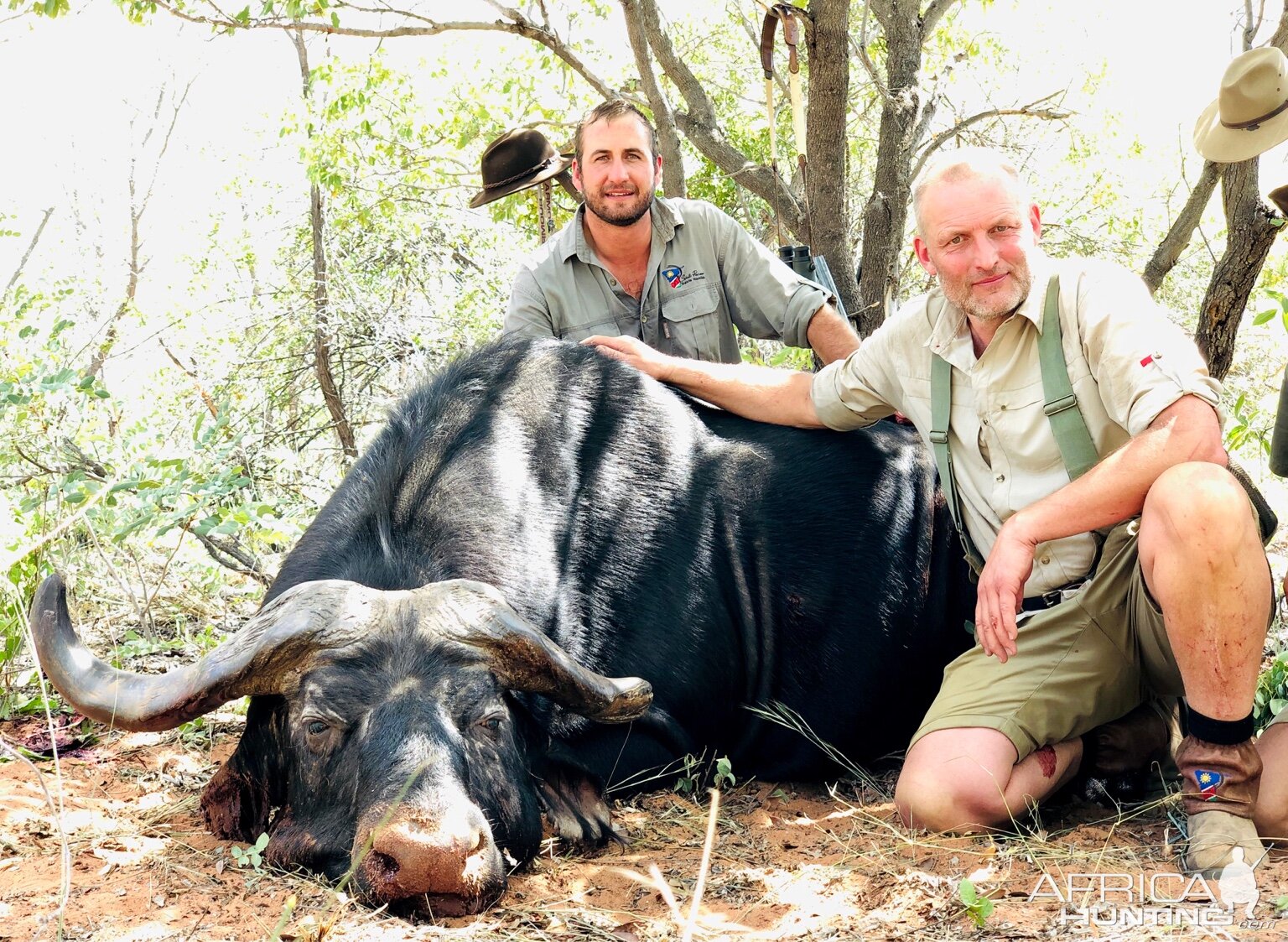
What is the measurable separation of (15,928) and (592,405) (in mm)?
2420

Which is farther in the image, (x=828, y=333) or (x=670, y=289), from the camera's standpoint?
(x=670, y=289)

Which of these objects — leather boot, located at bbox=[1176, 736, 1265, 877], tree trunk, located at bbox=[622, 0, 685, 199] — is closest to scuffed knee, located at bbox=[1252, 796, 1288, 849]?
A: leather boot, located at bbox=[1176, 736, 1265, 877]

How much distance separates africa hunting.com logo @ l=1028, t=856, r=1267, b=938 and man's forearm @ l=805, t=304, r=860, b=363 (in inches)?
121

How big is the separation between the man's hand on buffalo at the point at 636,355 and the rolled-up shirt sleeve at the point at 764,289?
44.2 inches

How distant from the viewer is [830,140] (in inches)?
250

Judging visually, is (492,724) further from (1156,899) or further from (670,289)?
(670,289)

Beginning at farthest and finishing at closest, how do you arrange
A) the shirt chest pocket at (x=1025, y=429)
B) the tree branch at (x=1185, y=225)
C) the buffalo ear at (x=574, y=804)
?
the tree branch at (x=1185, y=225) → the shirt chest pocket at (x=1025, y=429) → the buffalo ear at (x=574, y=804)

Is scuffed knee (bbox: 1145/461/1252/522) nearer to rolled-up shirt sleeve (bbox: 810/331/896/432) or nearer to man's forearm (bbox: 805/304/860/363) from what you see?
rolled-up shirt sleeve (bbox: 810/331/896/432)

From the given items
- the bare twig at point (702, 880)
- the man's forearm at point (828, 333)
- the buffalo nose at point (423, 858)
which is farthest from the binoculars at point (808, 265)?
the buffalo nose at point (423, 858)

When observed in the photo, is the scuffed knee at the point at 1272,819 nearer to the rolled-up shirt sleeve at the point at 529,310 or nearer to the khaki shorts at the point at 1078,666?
the khaki shorts at the point at 1078,666

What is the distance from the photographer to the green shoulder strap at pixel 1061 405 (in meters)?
3.58

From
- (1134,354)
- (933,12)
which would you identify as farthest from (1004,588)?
(933,12)

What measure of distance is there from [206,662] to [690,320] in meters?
3.16

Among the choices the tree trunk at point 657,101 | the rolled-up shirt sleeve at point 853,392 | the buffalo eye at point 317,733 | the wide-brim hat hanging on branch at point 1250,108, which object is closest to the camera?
the buffalo eye at point 317,733
